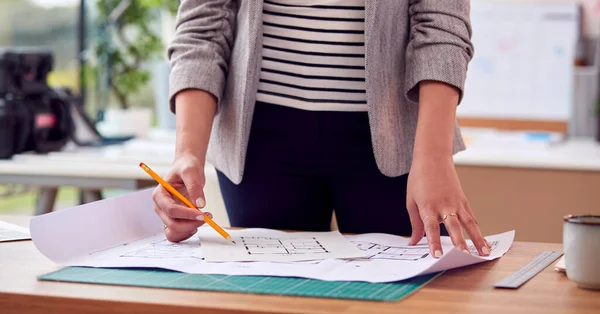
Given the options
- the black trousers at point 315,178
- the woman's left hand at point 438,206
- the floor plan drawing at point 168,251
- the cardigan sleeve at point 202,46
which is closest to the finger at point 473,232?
the woman's left hand at point 438,206

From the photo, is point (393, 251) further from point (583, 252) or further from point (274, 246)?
point (583, 252)

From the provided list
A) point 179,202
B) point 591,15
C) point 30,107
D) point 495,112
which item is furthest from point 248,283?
point 591,15

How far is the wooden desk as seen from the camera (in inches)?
31.0

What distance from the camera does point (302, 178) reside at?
1.31 meters

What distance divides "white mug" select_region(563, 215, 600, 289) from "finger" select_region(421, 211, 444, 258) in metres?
0.17

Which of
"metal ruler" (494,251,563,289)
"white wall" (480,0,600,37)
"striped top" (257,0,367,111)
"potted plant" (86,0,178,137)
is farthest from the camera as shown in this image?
"white wall" (480,0,600,37)

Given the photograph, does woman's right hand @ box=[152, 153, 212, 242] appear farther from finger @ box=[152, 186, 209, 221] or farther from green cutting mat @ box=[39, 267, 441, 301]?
green cutting mat @ box=[39, 267, 441, 301]

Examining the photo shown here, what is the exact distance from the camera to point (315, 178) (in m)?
1.31

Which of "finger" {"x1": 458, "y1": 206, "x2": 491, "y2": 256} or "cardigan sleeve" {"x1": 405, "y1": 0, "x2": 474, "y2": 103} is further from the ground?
"cardigan sleeve" {"x1": 405, "y1": 0, "x2": 474, "y2": 103}

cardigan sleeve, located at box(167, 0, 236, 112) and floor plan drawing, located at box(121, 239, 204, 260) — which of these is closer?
floor plan drawing, located at box(121, 239, 204, 260)

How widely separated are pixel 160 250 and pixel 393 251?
1.02 feet

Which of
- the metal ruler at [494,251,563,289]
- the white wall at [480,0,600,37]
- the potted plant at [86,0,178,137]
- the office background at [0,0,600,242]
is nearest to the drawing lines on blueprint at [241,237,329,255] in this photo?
the metal ruler at [494,251,563,289]

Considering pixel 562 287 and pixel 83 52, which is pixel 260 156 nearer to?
pixel 562 287

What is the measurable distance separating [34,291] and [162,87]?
2432 mm
